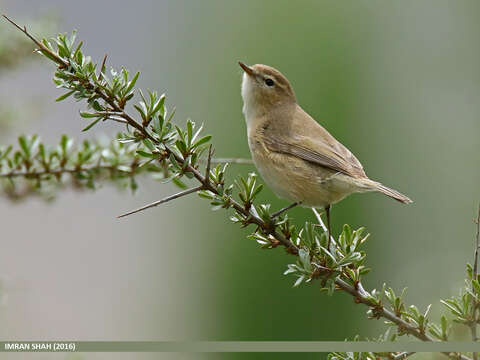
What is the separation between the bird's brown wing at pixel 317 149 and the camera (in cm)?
344

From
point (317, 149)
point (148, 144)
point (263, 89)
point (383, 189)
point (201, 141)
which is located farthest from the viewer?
point (263, 89)

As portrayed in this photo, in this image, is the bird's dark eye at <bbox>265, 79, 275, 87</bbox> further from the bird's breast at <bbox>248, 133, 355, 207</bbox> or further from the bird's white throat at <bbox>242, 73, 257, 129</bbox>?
the bird's breast at <bbox>248, 133, 355, 207</bbox>

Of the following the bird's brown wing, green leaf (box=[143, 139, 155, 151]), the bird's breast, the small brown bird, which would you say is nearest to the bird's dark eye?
the small brown bird

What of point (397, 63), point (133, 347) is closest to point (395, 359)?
point (133, 347)

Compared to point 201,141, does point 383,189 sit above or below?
below

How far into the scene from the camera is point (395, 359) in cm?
187

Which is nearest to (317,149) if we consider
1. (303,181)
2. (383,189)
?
(303,181)

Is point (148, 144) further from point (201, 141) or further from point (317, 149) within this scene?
point (317, 149)

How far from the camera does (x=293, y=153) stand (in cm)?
360

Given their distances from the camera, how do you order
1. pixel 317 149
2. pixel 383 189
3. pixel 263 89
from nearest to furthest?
pixel 383 189 < pixel 317 149 < pixel 263 89

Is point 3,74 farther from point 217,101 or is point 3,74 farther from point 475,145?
point 475,145

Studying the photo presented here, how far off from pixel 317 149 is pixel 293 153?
141 millimetres

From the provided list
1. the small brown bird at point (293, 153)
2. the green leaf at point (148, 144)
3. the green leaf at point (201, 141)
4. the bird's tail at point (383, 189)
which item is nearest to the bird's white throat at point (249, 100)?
the small brown bird at point (293, 153)

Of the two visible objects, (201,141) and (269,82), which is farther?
(269,82)
